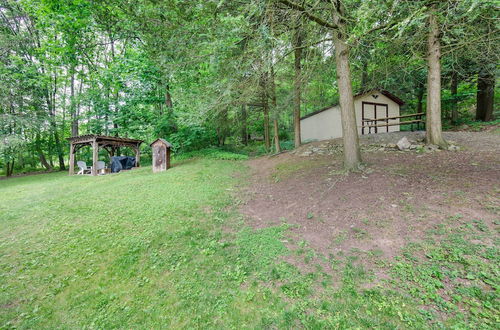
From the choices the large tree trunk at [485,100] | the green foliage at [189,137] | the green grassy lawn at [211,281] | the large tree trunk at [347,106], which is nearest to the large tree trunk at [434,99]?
the large tree trunk at [347,106]

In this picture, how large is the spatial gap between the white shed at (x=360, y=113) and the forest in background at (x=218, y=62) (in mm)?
857

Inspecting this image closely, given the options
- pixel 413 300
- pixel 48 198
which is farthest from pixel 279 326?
pixel 48 198

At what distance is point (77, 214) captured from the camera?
4590 mm

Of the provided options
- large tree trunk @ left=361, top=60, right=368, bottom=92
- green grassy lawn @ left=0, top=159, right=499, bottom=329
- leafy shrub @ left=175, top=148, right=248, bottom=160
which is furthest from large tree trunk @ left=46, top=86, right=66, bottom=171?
large tree trunk @ left=361, top=60, right=368, bottom=92

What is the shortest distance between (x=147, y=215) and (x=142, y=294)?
227 cm

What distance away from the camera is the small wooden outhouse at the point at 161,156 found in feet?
29.9

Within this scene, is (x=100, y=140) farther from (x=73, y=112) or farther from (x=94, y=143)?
(x=73, y=112)

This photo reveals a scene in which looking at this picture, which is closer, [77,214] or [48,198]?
[77,214]

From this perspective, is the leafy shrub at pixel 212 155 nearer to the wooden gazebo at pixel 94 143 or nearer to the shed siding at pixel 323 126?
the wooden gazebo at pixel 94 143

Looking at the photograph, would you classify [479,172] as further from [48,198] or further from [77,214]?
[48,198]

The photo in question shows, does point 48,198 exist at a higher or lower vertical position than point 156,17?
lower

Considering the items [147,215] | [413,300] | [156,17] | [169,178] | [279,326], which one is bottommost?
[279,326]

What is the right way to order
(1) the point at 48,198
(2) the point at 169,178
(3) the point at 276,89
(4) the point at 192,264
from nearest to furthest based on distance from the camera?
(4) the point at 192,264 → (1) the point at 48,198 → (2) the point at 169,178 → (3) the point at 276,89

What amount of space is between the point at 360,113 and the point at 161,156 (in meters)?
12.5
